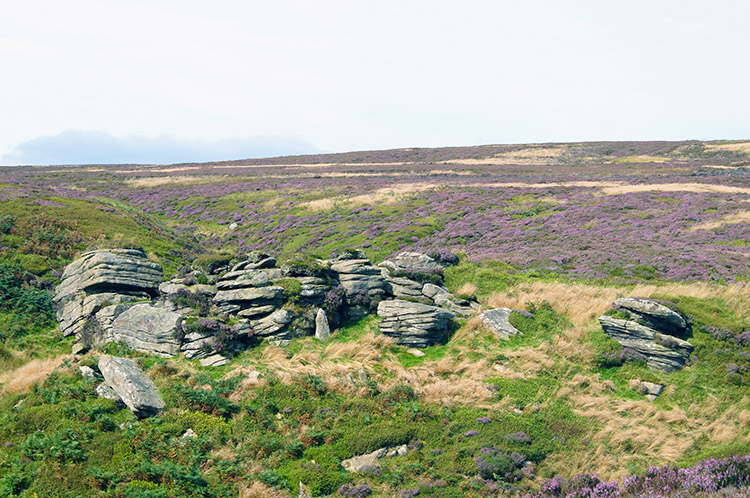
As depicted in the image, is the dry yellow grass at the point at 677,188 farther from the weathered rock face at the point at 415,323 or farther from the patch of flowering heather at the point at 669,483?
the patch of flowering heather at the point at 669,483

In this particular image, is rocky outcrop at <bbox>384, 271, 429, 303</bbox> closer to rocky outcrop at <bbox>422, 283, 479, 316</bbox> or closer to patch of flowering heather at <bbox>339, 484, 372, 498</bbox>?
rocky outcrop at <bbox>422, 283, 479, 316</bbox>

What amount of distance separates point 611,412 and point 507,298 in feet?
30.9

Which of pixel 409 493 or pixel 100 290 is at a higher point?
pixel 100 290

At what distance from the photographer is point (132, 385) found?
16.1 metres

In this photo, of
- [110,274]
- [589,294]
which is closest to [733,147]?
[589,294]

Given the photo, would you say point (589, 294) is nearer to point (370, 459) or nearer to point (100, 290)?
point (370, 459)

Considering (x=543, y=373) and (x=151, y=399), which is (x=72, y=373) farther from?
(x=543, y=373)

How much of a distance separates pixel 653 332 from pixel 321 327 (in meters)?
16.1

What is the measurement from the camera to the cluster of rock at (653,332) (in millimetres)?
20000

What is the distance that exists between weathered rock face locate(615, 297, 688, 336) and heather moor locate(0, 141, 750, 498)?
0.40 feet

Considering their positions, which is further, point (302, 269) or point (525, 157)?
point (525, 157)

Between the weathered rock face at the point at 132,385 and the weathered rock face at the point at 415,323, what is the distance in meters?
11.0

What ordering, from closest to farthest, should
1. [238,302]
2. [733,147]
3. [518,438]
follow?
[518,438] → [238,302] → [733,147]

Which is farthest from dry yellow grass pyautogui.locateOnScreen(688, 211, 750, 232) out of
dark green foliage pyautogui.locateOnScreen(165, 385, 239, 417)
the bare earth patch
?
dark green foliage pyautogui.locateOnScreen(165, 385, 239, 417)
